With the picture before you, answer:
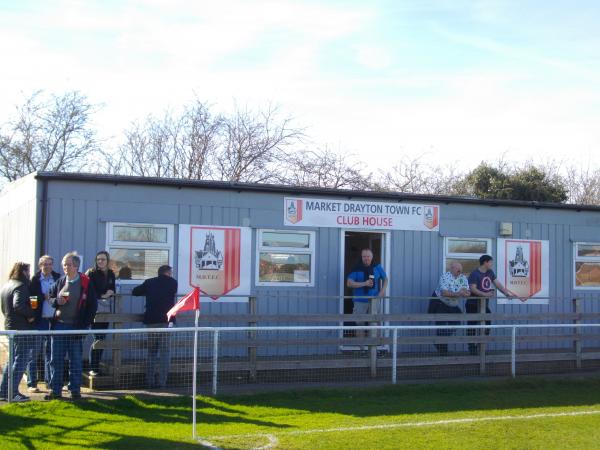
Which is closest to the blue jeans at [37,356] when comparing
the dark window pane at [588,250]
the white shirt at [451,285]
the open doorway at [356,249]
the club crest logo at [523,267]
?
the open doorway at [356,249]

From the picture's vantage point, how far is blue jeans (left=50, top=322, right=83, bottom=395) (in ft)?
31.4

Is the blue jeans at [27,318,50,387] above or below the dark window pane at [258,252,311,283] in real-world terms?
below

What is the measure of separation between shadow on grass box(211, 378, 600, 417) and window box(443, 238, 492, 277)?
3.15 meters

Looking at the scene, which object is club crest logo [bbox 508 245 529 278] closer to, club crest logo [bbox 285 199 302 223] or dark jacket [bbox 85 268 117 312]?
club crest logo [bbox 285 199 302 223]

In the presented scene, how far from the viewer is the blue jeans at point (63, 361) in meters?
9.58

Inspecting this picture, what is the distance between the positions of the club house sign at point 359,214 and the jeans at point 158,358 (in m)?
3.62

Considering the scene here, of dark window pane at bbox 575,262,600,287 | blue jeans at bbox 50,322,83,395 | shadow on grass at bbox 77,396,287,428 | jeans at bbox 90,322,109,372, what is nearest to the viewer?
shadow on grass at bbox 77,396,287,428

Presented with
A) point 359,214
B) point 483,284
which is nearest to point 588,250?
point 483,284

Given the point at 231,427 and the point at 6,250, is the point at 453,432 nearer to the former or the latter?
the point at 231,427

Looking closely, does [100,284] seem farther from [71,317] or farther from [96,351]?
[71,317]

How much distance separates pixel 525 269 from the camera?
1509 centimetres

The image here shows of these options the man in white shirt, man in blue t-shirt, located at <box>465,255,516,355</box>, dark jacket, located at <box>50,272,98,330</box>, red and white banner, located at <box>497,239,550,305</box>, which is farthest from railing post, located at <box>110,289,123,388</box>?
red and white banner, located at <box>497,239,550,305</box>

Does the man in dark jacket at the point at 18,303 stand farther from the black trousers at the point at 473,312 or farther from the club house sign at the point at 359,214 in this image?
the black trousers at the point at 473,312

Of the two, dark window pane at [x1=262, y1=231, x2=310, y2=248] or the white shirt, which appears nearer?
dark window pane at [x1=262, y1=231, x2=310, y2=248]
